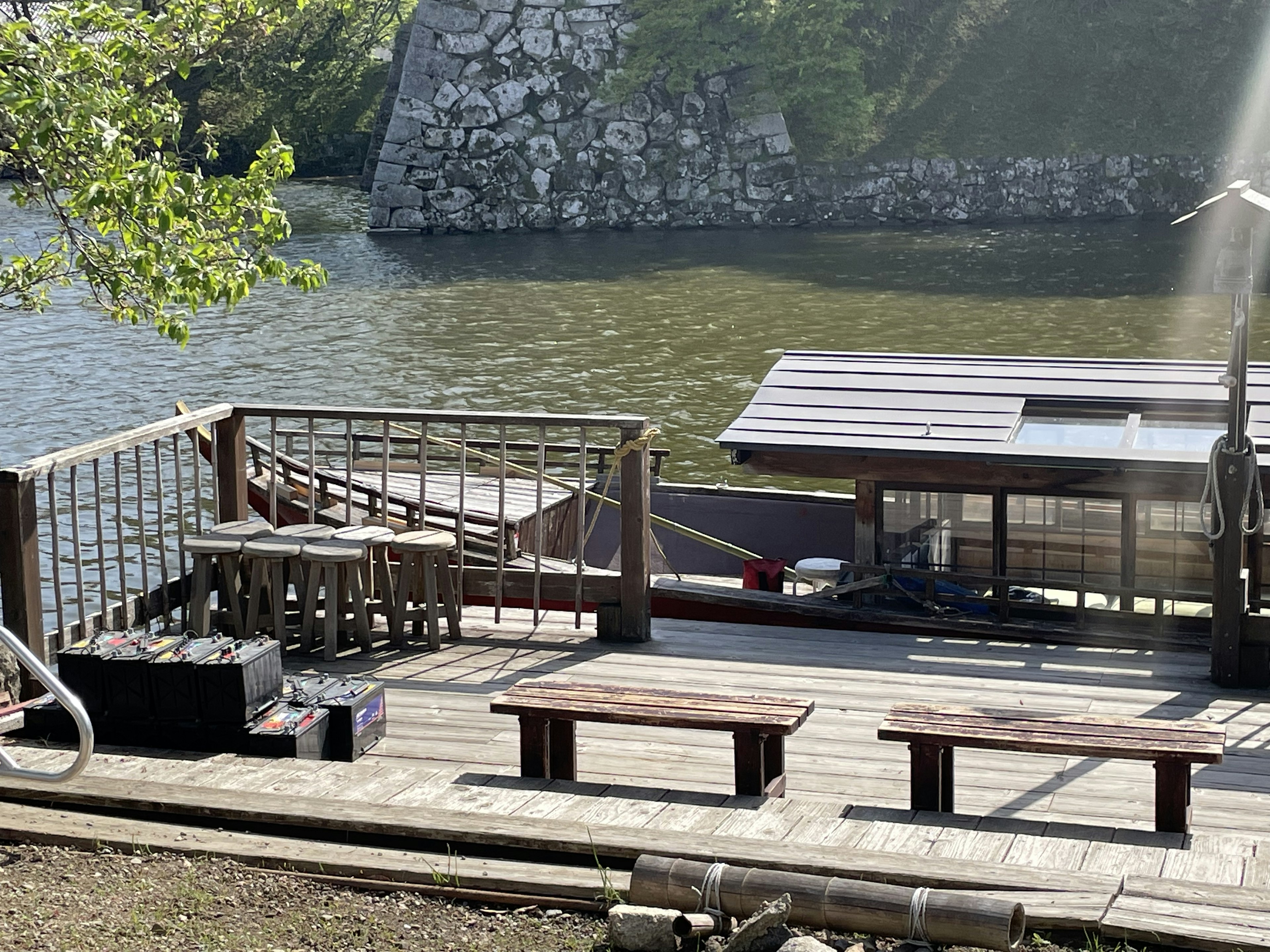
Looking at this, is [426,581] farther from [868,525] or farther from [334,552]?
[868,525]

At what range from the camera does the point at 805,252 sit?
38281 mm

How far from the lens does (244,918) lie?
13.8 feet

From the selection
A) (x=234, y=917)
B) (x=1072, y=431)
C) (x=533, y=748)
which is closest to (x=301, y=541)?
(x=533, y=748)

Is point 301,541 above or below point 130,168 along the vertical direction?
below

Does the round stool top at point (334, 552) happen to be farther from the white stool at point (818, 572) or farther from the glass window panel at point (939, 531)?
the white stool at point (818, 572)

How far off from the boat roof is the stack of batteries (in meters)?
4.36

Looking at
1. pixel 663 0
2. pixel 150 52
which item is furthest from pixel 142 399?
pixel 663 0

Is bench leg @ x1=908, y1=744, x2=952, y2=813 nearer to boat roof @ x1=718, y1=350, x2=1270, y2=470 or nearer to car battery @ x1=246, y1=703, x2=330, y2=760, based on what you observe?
car battery @ x1=246, y1=703, x2=330, y2=760

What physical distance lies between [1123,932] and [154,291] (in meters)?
5.89

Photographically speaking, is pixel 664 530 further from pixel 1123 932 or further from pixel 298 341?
pixel 298 341

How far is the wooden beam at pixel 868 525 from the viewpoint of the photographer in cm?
999

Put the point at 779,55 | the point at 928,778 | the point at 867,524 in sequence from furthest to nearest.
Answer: the point at 779,55 < the point at 867,524 < the point at 928,778

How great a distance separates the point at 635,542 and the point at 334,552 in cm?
157

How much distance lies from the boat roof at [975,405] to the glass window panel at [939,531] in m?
0.50
